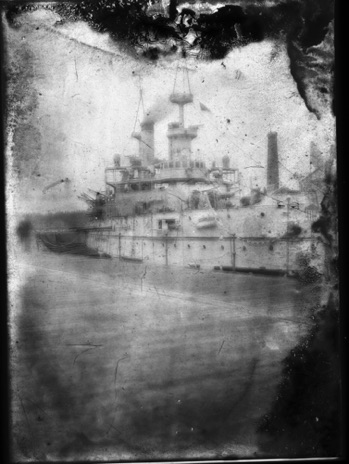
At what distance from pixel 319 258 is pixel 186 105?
A: 0.69 meters

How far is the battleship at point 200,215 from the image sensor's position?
6.66ft

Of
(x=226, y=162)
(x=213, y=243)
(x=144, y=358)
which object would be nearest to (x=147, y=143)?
(x=226, y=162)

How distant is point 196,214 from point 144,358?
521 millimetres

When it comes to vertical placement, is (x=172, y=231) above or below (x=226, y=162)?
below

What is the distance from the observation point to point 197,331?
203 centimetres

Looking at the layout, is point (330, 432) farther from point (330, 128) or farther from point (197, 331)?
point (330, 128)

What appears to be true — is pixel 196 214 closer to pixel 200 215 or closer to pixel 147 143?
pixel 200 215

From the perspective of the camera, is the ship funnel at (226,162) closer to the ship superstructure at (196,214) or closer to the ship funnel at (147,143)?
the ship superstructure at (196,214)

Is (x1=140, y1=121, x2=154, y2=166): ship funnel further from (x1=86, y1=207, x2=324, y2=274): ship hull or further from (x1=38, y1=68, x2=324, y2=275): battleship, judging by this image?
(x1=86, y1=207, x2=324, y2=274): ship hull

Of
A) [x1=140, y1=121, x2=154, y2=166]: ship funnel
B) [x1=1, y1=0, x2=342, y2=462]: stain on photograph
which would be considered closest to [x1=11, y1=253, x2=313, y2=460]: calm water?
[x1=1, y1=0, x2=342, y2=462]: stain on photograph

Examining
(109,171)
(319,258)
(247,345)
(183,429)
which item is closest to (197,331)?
(247,345)

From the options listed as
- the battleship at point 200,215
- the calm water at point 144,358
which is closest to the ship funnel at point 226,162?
the battleship at point 200,215

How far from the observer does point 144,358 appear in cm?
203

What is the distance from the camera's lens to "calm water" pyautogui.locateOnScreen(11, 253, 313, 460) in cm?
203
